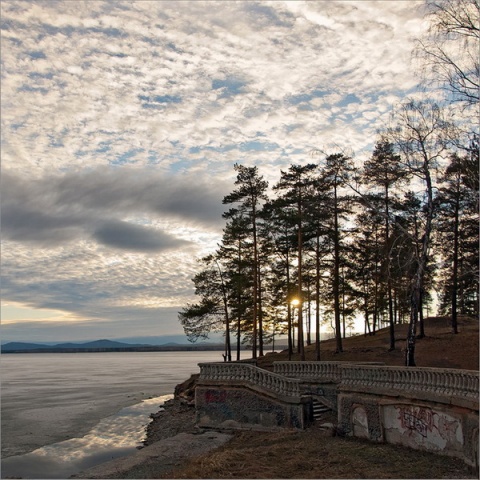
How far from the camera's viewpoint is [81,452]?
83.3 feet

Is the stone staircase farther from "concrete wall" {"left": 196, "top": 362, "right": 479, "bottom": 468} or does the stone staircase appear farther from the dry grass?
the dry grass

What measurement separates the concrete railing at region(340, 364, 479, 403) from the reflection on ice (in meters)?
12.8

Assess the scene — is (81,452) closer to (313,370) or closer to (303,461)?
(313,370)

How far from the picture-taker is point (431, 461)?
1452 centimetres

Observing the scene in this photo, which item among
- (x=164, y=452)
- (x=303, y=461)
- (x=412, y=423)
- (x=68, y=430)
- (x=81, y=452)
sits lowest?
(x=68, y=430)

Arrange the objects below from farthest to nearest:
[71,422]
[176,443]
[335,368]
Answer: [71,422] < [335,368] < [176,443]

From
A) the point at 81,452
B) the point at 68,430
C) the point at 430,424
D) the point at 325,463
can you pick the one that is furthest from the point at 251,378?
the point at 68,430

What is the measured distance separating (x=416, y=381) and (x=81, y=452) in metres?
18.1

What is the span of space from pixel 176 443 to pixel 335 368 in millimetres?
8641

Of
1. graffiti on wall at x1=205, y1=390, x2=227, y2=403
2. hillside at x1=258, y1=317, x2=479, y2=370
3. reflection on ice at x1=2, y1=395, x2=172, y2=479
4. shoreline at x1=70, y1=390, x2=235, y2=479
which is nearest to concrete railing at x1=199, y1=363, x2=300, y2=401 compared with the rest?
graffiti on wall at x1=205, y1=390, x2=227, y2=403

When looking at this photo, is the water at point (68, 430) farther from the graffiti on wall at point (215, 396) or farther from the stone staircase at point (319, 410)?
the stone staircase at point (319, 410)

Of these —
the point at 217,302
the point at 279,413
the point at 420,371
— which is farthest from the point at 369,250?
the point at 420,371

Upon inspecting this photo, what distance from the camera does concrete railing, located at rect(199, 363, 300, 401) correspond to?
72.6ft

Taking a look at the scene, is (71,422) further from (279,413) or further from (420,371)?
(420,371)
